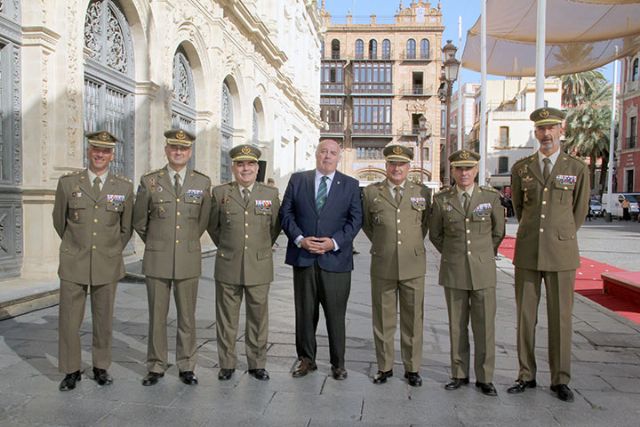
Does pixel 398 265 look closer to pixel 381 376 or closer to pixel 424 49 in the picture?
pixel 381 376

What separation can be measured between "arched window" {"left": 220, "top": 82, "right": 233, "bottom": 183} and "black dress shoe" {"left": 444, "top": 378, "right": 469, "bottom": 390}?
1229 centimetres

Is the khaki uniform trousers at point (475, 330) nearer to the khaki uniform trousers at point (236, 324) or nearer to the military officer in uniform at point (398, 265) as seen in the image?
the military officer in uniform at point (398, 265)

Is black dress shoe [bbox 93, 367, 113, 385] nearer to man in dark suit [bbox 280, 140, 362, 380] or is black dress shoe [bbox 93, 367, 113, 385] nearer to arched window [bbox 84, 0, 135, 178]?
man in dark suit [bbox 280, 140, 362, 380]

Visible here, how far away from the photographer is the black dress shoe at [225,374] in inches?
165

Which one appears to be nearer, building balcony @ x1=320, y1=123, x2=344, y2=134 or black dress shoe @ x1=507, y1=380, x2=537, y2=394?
black dress shoe @ x1=507, y1=380, x2=537, y2=394

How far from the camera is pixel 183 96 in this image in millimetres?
12727

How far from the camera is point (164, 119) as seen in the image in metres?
10.7

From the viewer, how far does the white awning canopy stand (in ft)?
37.7

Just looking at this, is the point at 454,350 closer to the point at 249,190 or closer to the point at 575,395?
the point at 575,395

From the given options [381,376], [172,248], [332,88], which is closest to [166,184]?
[172,248]

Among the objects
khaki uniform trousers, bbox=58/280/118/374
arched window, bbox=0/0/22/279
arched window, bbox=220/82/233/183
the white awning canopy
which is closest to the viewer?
khaki uniform trousers, bbox=58/280/118/374

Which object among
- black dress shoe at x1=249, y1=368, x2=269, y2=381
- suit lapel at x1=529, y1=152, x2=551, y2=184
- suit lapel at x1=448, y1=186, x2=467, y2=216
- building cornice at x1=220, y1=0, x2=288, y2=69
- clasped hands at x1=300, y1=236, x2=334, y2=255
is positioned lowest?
black dress shoe at x1=249, y1=368, x2=269, y2=381

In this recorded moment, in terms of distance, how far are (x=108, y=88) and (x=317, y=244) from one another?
6.82 m

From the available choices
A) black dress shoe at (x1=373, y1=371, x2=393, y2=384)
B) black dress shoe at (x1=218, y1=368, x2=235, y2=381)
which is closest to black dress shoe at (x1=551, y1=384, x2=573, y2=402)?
black dress shoe at (x1=373, y1=371, x2=393, y2=384)
